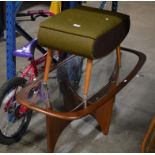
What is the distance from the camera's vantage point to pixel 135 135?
1967 millimetres

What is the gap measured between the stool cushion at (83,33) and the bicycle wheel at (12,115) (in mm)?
361

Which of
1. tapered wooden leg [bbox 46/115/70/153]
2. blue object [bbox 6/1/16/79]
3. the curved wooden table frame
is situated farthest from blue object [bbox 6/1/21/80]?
tapered wooden leg [bbox 46/115/70/153]

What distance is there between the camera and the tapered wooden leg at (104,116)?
6.19 ft

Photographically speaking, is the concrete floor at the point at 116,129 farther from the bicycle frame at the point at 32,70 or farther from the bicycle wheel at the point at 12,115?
the bicycle frame at the point at 32,70

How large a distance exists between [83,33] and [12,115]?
30.2 inches

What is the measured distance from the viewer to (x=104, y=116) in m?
1.92

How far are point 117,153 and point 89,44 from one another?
0.74m

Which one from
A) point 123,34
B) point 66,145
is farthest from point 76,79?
point 123,34

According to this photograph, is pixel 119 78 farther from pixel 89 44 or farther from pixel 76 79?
pixel 89 44

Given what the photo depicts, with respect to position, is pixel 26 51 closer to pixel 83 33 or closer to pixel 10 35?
pixel 10 35

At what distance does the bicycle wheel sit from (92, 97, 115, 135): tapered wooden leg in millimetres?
442

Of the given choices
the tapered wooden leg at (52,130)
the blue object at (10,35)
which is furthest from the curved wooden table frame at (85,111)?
the blue object at (10,35)

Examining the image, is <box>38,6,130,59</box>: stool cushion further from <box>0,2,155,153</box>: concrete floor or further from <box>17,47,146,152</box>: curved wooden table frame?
<box>0,2,155,153</box>: concrete floor

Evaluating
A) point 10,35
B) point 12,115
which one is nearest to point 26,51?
point 10,35
